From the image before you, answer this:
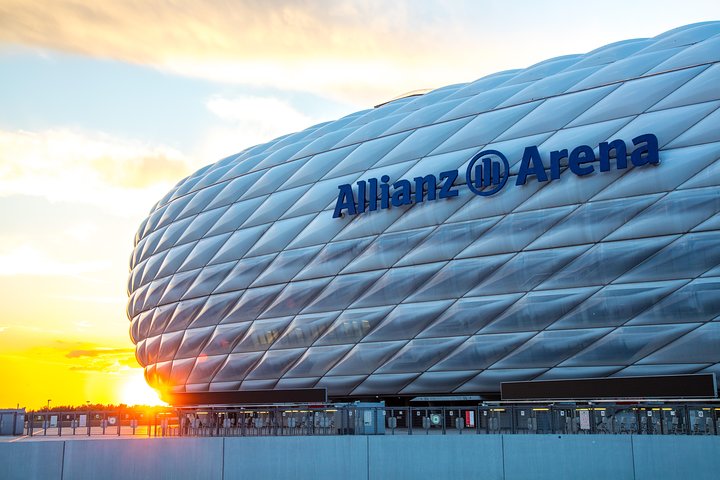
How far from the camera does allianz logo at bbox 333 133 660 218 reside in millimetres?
29745

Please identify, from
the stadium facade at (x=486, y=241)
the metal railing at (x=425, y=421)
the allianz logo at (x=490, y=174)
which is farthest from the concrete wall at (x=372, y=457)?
the allianz logo at (x=490, y=174)

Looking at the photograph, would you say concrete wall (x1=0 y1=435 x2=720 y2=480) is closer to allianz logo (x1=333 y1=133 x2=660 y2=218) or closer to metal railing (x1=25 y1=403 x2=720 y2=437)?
metal railing (x1=25 y1=403 x2=720 y2=437)

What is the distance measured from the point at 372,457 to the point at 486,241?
1025 centimetres

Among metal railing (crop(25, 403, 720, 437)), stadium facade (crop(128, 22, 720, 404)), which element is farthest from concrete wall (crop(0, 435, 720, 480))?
stadium facade (crop(128, 22, 720, 404))

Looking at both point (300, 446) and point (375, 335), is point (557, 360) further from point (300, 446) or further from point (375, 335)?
point (300, 446)

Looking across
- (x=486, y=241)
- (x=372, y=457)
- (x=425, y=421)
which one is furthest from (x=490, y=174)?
(x=372, y=457)

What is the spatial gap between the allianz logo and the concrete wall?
10.9m

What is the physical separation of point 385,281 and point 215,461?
410 inches

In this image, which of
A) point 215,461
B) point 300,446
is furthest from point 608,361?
point 215,461

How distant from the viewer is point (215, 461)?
87.2 feet

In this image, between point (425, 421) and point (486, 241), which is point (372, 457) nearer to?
point (425, 421)

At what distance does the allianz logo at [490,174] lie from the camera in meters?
29.7

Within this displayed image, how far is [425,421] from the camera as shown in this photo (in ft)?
81.9

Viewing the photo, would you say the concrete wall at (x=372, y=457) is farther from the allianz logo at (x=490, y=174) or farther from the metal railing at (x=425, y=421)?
the allianz logo at (x=490, y=174)
